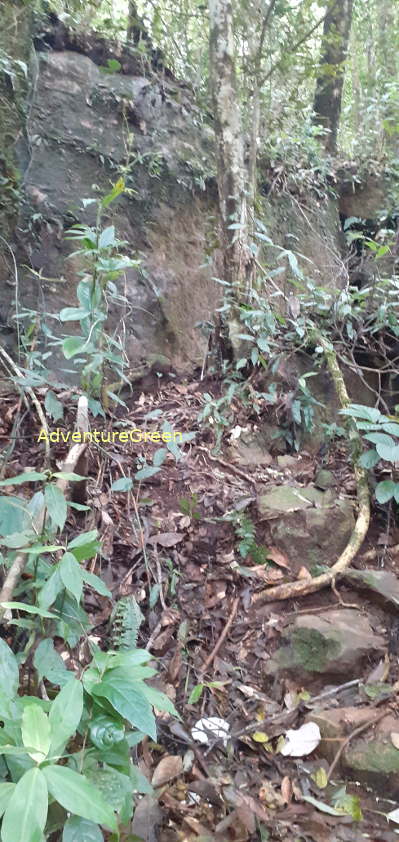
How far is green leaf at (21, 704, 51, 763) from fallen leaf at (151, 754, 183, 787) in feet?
4.02

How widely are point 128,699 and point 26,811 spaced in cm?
38

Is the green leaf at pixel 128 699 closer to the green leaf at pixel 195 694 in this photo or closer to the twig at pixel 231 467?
the green leaf at pixel 195 694

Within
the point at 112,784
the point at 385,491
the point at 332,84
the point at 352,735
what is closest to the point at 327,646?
the point at 352,735

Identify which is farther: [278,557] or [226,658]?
[278,557]

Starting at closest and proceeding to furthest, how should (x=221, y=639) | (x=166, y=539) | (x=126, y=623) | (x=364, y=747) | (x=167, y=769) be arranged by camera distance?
1. (x=167, y=769)
2. (x=364, y=747)
3. (x=126, y=623)
4. (x=221, y=639)
5. (x=166, y=539)

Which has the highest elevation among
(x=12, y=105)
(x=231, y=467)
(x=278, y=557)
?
(x=12, y=105)

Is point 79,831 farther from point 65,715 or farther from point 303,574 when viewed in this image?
point 303,574

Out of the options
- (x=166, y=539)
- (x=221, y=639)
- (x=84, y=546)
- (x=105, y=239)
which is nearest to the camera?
(x=84, y=546)

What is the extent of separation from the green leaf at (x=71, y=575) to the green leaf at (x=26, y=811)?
0.56 m

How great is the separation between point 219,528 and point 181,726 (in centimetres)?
125

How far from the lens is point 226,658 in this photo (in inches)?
112

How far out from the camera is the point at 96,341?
2.92 meters

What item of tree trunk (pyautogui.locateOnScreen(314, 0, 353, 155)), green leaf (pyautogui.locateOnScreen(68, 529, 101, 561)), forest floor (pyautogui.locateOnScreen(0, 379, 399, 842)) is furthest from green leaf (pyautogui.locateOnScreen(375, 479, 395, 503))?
tree trunk (pyautogui.locateOnScreen(314, 0, 353, 155))

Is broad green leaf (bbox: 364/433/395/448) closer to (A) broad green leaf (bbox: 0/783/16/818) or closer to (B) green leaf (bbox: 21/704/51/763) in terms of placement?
(B) green leaf (bbox: 21/704/51/763)
